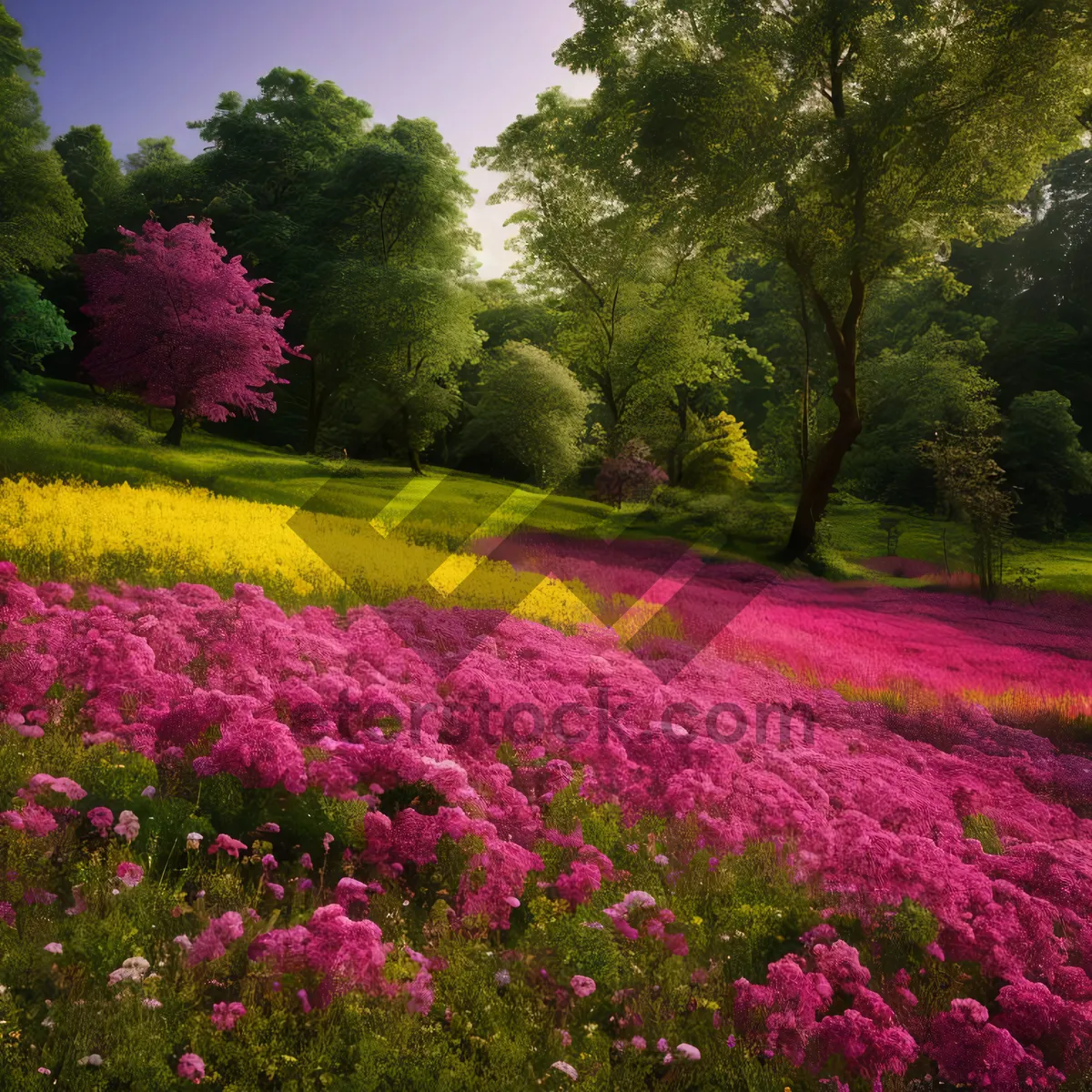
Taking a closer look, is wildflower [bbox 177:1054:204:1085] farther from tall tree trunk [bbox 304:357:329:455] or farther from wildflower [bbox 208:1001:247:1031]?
tall tree trunk [bbox 304:357:329:455]

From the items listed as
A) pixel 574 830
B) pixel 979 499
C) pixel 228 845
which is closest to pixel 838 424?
pixel 979 499

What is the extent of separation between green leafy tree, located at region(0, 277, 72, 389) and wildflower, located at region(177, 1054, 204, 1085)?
2968 cm

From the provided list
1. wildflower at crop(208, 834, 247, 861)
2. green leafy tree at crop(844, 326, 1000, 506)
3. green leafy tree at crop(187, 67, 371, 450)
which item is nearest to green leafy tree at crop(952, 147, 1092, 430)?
green leafy tree at crop(844, 326, 1000, 506)

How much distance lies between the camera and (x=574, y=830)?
5355 mm

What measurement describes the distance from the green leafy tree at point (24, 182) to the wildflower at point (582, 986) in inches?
1199

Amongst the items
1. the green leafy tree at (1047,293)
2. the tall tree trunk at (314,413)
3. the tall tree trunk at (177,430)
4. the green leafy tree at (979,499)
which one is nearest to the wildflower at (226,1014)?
the green leafy tree at (979,499)

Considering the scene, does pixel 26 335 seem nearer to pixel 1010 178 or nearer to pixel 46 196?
pixel 46 196

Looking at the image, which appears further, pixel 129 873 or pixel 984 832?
pixel 984 832

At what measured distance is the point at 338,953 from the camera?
3.70 meters

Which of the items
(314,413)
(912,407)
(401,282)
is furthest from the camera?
(314,413)

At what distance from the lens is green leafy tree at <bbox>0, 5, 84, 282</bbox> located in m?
26.1

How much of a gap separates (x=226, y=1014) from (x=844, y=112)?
2443 centimetres

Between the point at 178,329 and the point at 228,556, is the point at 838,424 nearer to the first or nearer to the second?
the point at 228,556

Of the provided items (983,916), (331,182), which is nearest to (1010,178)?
(983,916)
